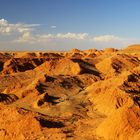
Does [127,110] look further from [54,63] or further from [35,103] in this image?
[54,63]

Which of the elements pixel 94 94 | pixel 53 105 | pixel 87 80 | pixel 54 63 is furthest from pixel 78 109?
pixel 54 63

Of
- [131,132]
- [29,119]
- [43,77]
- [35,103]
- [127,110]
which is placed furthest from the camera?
[43,77]

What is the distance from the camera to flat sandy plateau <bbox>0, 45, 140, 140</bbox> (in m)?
24.7

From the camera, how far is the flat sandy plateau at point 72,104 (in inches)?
974

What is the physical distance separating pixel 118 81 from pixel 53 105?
978 cm

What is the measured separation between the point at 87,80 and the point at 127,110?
24.0 metres

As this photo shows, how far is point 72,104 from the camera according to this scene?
115 feet

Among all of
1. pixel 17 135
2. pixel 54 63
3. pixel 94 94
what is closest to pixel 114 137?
pixel 17 135

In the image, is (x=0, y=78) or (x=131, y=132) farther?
(x=0, y=78)

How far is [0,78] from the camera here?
50.1 m

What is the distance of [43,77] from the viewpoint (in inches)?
1784

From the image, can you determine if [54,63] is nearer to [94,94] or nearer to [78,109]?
[94,94]

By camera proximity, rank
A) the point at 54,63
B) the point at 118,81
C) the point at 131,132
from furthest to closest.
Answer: the point at 54,63 → the point at 118,81 → the point at 131,132

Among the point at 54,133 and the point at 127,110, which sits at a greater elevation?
the point at 127,110
